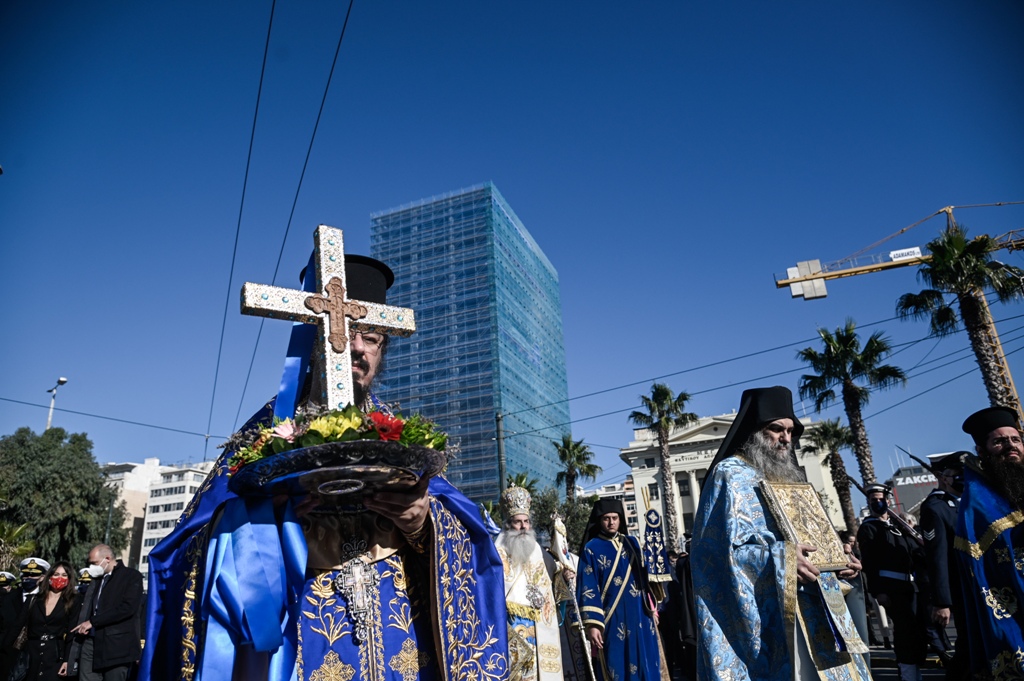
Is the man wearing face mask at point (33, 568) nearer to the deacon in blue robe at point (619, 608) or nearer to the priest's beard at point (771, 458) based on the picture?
the deacon in blue robe at point (619, 608)

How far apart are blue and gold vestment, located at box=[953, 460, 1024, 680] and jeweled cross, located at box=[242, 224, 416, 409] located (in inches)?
162

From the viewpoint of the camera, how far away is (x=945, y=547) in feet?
23.4

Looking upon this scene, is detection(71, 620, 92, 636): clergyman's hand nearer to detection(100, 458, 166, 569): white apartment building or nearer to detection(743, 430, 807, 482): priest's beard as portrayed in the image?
detection(743, 430, 807, 482): priest's beard

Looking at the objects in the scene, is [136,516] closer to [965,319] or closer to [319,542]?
[965,319]

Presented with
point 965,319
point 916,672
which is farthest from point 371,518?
point 965,319

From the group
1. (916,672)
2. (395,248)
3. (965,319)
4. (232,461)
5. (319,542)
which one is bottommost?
(916,672)

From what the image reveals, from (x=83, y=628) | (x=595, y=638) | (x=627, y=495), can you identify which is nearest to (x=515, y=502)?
(x=595, y=638)

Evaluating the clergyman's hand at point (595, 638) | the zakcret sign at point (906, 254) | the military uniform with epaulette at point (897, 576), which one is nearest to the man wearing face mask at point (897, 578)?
the military uniform with epaulette at point (897, 576)

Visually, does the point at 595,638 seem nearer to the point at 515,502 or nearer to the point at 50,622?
the point at 515,502

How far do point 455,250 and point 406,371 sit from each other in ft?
44.3

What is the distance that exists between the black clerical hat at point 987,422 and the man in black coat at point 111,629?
8.75 m

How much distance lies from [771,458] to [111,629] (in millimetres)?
7631

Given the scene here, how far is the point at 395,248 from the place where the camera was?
6406 cm

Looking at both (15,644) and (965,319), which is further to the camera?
(965,319)
